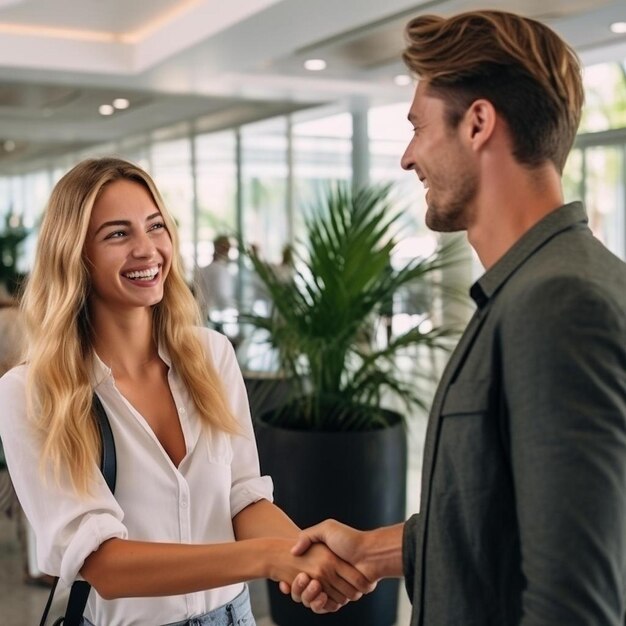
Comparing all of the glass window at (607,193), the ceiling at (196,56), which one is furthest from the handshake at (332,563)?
the glass window at (607,193)

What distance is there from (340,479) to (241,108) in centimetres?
667

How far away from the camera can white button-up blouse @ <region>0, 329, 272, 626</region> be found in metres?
1.76

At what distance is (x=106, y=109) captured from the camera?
9.55 metres

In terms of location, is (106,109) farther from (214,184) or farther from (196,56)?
(196,56)

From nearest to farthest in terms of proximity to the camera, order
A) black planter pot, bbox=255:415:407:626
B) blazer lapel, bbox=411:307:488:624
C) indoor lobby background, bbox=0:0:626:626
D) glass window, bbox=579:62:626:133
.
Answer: blazer lapel, bbox=411:307:488:624 → black planter pot, bbox=255:415:407:626 → indoor lobby background, bbox=0:0:626:626 → glass window, bbox=579:62:626:133

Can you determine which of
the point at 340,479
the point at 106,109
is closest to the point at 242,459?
the point at 340,479

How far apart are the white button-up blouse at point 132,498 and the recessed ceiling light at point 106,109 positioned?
311 inches

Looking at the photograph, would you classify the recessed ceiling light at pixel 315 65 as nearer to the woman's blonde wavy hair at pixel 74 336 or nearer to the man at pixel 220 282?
the man at pixel 220 282

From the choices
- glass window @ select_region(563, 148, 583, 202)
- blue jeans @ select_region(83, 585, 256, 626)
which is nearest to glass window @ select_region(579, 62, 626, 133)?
glass window @ select_region(563, 148, 583, 202)

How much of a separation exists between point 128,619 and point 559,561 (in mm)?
1017

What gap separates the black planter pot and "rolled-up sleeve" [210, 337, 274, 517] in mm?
1859

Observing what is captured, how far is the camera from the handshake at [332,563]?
6.31 feet

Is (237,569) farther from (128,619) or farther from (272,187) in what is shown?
(272,187)

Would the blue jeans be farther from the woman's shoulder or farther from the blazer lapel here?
the blazer lapel
